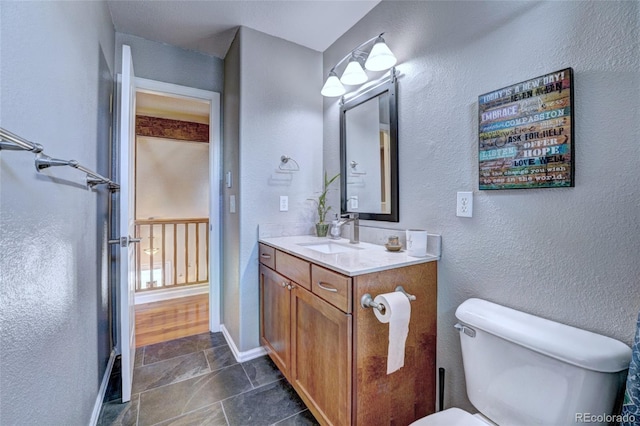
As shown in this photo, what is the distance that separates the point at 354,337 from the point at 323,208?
49.4 inches

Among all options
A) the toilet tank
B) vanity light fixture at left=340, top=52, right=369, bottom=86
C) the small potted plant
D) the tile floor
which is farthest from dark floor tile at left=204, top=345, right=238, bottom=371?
vanity light fixture at left=340, top=52, right=369, bottom=86

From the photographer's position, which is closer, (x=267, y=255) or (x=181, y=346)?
(x=267, y=255)

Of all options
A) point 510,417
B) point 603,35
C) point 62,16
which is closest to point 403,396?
point 510,417

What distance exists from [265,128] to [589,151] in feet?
5.93

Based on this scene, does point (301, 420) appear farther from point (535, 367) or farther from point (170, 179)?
point (170, 179)

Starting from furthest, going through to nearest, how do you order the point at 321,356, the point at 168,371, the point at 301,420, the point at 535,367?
A: the point at 168,371 < the point at 301,420 < the point at 321,356 < the point at 535,367

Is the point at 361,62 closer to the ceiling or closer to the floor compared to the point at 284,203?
closer to the ceiling

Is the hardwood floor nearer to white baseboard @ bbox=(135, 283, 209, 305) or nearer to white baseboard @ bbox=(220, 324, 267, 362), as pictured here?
white baseboard @ bbox=(135, 283, 209, 305)

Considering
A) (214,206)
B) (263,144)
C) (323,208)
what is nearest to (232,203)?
(214,206)

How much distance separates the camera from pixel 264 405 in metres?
1.59

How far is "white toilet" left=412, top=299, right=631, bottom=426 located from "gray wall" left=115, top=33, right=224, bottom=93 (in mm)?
2588

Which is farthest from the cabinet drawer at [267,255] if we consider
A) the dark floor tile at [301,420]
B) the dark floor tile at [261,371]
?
the dark floor tile at [301,420]

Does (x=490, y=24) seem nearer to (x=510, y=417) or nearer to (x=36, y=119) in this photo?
(x=510, y=417)

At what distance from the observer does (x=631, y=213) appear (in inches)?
33.8
